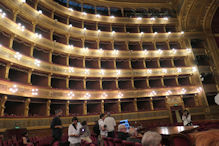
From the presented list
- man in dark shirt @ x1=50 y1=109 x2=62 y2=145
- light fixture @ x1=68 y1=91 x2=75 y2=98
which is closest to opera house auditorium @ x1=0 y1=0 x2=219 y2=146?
light fixture @ x1=68 y1=91 x2=75 y2=98

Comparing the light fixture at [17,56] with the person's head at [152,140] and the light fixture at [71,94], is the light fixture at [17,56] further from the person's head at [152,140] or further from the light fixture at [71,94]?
the person's head at [152,140]

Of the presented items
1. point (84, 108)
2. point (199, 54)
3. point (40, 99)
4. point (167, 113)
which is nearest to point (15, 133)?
point (40, 99)

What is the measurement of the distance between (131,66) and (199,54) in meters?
8.75

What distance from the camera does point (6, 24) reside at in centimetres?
1119

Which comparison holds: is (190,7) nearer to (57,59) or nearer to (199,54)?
(199,54)

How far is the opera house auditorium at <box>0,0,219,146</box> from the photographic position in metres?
11.9

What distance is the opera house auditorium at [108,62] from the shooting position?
11922 mm

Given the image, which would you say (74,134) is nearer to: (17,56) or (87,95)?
(17,56)

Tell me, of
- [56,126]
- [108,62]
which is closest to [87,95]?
[108,62]

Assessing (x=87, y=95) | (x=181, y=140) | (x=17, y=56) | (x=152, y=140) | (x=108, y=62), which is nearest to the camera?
(x=152, y=140)

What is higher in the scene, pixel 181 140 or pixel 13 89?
pixel 13 89

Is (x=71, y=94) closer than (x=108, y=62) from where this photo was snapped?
Yes

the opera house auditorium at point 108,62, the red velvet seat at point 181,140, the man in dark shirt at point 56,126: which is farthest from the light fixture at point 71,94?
the red velvet seat at point 181,140

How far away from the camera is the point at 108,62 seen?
61.0 ft
